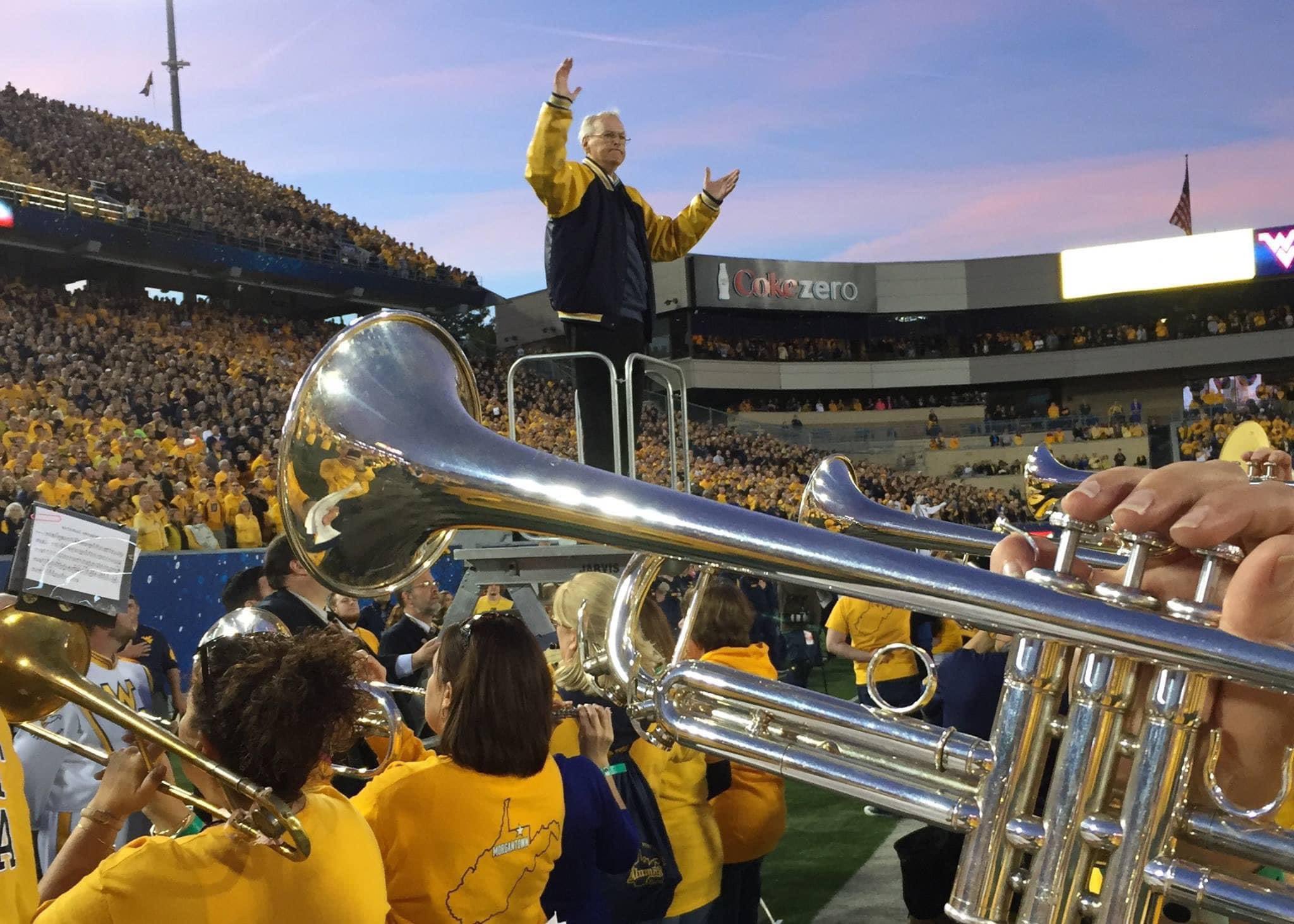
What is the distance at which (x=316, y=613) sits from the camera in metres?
3.74

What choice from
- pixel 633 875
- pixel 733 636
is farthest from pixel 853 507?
pixel 733 636

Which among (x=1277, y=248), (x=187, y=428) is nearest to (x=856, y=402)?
(x=1277, y=248)

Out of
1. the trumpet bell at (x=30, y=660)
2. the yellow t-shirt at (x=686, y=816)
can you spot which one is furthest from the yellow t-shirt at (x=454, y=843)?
the yellow t-shirt at (x=686, y=816)

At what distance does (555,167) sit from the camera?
4.18 metres

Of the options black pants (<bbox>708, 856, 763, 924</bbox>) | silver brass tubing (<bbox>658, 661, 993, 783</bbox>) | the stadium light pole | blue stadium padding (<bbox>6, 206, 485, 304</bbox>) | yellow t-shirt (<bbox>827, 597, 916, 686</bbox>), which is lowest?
black pants (<bbox>708, 856, 763, 924</bbox>)

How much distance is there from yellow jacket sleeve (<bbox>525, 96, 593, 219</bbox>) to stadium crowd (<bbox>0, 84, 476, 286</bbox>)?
2236cm

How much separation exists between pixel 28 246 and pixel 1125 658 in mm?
25462

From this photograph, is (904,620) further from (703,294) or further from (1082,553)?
(703,294)

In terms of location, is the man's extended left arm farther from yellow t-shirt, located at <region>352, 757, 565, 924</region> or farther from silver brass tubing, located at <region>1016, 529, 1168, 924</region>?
silver brass tubing, located at <region>1016, 529, 1168, 924</region>

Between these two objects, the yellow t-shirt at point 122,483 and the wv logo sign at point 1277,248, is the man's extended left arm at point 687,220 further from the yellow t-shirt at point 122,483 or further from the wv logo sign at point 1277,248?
the wv logo sign at point 1277,248

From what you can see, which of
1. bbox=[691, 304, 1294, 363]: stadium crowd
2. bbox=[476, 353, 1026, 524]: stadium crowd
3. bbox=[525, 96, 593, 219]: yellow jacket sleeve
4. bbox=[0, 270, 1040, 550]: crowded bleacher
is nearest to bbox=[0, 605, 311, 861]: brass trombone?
bbox=[525, 96, 593, 219]: yellow jacket sleeve

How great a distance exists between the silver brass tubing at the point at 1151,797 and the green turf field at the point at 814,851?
3440mm

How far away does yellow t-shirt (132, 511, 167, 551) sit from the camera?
410 inches

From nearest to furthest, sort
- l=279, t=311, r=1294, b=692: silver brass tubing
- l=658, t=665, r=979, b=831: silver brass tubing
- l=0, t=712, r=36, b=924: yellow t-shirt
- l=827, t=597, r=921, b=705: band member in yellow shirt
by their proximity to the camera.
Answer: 1. l=279, t=311, r=1294, b=692: silver brass tubing
2. l=658, t=665, r=979, b=831: silver brass tubing
3. l=0, t=712, r=36, b=924: yellow t-shirt
4. l=827, t=597, r=921, b=705: band member in yellow shirt
